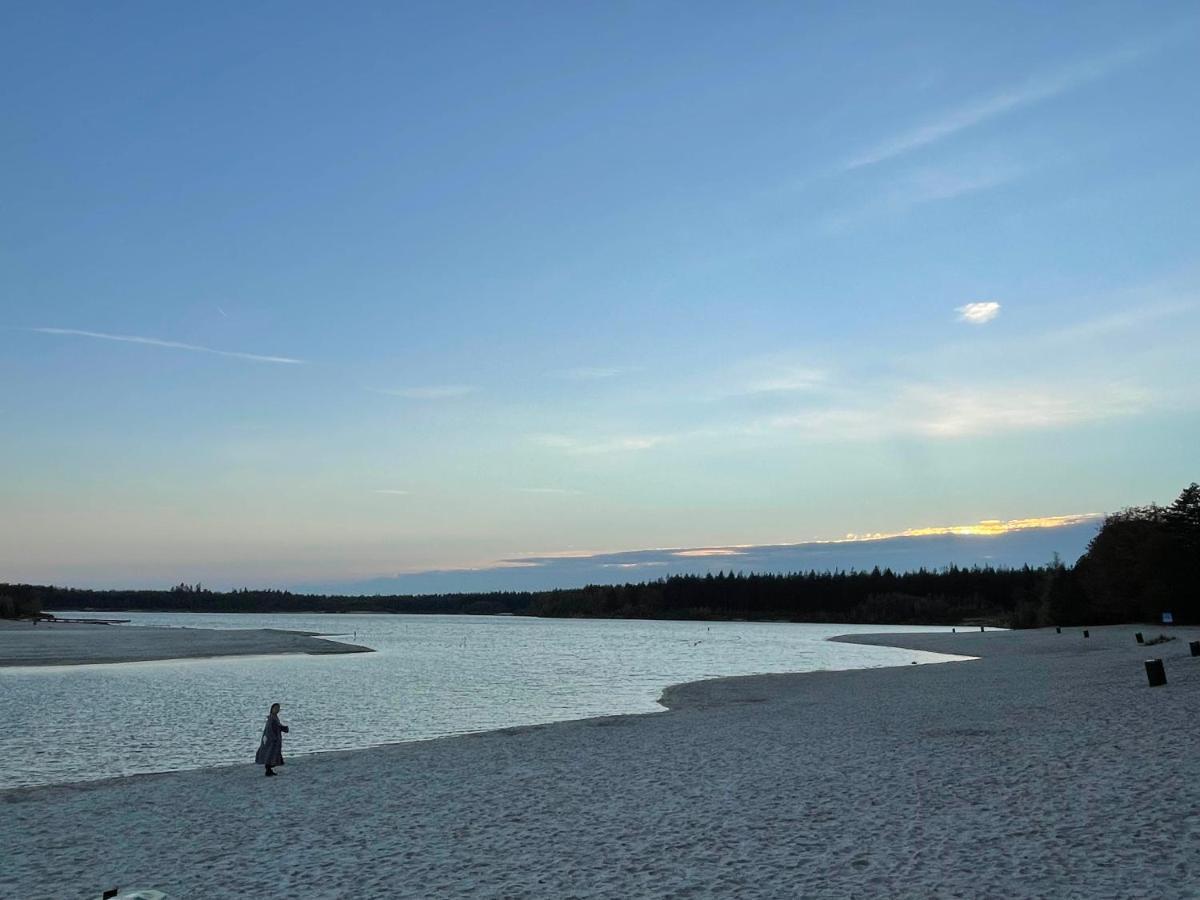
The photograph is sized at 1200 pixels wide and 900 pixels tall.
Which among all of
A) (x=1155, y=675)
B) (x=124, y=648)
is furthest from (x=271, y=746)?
(x=124, y=648)

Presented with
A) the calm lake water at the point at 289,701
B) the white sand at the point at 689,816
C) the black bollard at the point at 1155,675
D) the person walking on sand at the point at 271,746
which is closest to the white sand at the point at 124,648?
the calm lake water at the point at 289,701

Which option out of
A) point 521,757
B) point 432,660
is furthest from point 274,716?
point 432,660

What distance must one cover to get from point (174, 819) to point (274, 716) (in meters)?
5.68

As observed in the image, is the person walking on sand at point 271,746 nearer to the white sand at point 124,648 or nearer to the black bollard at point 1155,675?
the black bollard at point 1155,675

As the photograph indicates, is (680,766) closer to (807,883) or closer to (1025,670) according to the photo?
(807,883)

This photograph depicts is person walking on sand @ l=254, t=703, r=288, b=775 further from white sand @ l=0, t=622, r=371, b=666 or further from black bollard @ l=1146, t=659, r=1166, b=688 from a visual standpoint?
white sand @ l=0, t=622, r=371, b=666

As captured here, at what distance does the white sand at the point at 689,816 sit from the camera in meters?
11.4

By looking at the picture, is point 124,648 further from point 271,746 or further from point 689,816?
point 689,816

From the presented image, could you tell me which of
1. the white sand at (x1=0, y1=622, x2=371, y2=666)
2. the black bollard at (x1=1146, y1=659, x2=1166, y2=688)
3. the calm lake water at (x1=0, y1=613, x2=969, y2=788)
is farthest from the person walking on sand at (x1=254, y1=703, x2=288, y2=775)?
the white sand at (x1=0, y1=622, x2=371, y2=666)

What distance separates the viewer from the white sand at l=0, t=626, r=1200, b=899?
11.4 meters

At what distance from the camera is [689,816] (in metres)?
15.2

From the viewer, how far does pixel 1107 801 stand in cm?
1350

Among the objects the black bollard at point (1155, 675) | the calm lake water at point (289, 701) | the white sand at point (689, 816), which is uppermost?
the black bollard at point (1155, 675)

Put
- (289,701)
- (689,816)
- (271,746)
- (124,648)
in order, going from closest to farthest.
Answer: (689,816)
(271,746)
(289,701)
(124,648)
